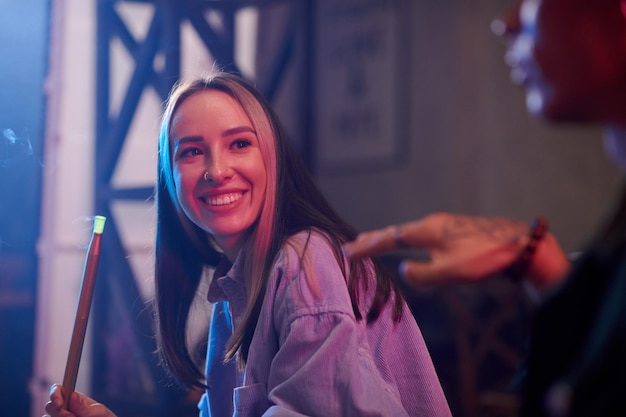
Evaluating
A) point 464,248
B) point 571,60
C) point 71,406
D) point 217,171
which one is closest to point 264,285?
point 217,171

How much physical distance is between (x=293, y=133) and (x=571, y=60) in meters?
3.25

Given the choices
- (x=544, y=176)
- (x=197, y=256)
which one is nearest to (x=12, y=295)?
(x=197, y=256)

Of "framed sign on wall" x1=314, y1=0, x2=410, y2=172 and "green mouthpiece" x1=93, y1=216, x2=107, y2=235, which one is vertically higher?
"framed sign on wall" x1=314, y1=0, x2=410, y2=172

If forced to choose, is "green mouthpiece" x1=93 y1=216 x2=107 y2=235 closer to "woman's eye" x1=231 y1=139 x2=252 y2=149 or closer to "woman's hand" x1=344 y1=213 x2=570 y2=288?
"woman's eye" x1=231 y1=139 x2=252 y2=149

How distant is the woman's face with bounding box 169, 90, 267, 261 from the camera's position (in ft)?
3.52

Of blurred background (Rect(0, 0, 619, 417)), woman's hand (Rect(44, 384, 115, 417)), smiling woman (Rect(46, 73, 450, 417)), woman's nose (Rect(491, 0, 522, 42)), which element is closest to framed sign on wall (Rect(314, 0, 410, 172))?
blurred background (Rect(0, 0, 619, 417))

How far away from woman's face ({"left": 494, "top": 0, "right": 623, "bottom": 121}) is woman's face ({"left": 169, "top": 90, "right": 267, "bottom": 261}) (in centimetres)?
59

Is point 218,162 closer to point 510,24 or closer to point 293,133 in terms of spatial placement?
point 510,24

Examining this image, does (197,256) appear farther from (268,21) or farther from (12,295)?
(268,21)

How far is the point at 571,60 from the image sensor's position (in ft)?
1.78

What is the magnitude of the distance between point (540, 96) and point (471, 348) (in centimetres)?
258

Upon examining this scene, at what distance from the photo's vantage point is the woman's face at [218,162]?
107 centimetres

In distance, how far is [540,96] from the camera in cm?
56

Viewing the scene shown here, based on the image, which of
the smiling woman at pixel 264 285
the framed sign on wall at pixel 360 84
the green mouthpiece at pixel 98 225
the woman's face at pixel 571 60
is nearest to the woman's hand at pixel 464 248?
the woman's face at pixel 571 60
